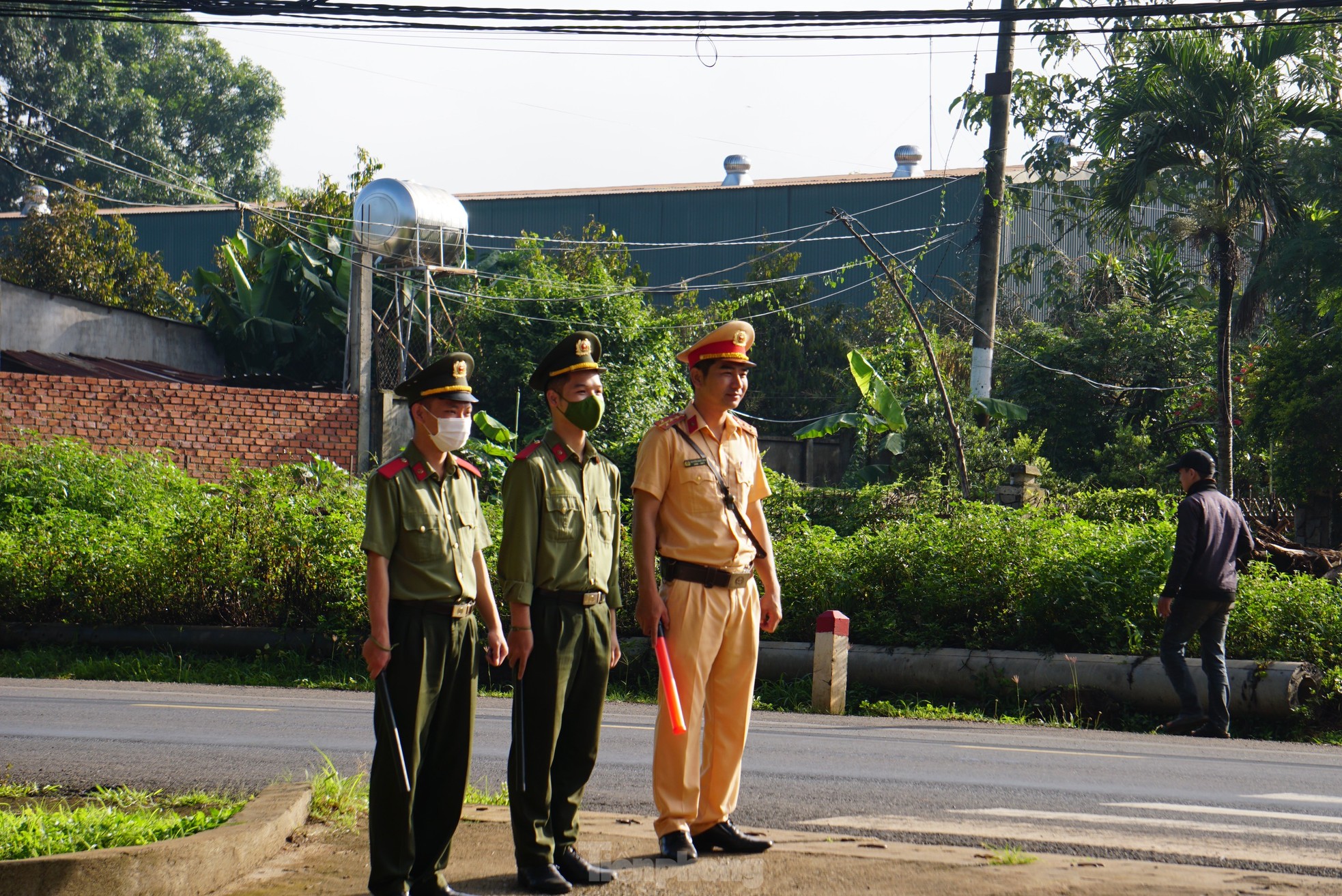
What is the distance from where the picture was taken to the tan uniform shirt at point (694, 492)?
5250 millimetres

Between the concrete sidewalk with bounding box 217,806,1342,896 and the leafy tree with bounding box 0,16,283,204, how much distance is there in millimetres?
43251

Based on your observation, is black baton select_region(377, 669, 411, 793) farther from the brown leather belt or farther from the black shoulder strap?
the black shoulder strap

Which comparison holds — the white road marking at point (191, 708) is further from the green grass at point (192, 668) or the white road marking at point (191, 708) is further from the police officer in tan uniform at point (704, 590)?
the police officer in tan uniform at point (704, 590)

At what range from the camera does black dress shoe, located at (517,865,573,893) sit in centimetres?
462

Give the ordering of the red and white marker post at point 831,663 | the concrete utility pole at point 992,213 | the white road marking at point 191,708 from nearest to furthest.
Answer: the white road marking at point 191,708, the red and white marker post at point 831,663, the concrete utility pole at point 992,213

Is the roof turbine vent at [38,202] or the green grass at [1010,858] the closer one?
the green grass at [1010,858]

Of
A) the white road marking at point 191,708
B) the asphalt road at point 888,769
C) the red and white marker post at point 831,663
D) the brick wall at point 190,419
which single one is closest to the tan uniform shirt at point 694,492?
the asphalt road at point 888,769

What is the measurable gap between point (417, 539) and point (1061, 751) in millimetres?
5645

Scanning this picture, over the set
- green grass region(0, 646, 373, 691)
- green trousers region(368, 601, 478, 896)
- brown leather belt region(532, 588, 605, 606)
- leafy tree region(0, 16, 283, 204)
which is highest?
leafy tree region(0, 16, 283, 204)

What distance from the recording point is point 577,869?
15.6ft

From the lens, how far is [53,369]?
2270 cm

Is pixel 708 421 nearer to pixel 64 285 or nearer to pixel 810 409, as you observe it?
pixel 810 409

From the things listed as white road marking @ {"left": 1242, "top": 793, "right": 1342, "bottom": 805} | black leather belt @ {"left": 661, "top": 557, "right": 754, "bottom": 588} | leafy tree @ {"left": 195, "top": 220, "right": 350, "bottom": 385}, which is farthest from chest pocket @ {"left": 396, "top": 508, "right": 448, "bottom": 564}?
leafy tree @ {"left": 195, "top": 220, "right": 350, "bottom": 385}

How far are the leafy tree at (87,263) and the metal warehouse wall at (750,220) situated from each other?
843cm
